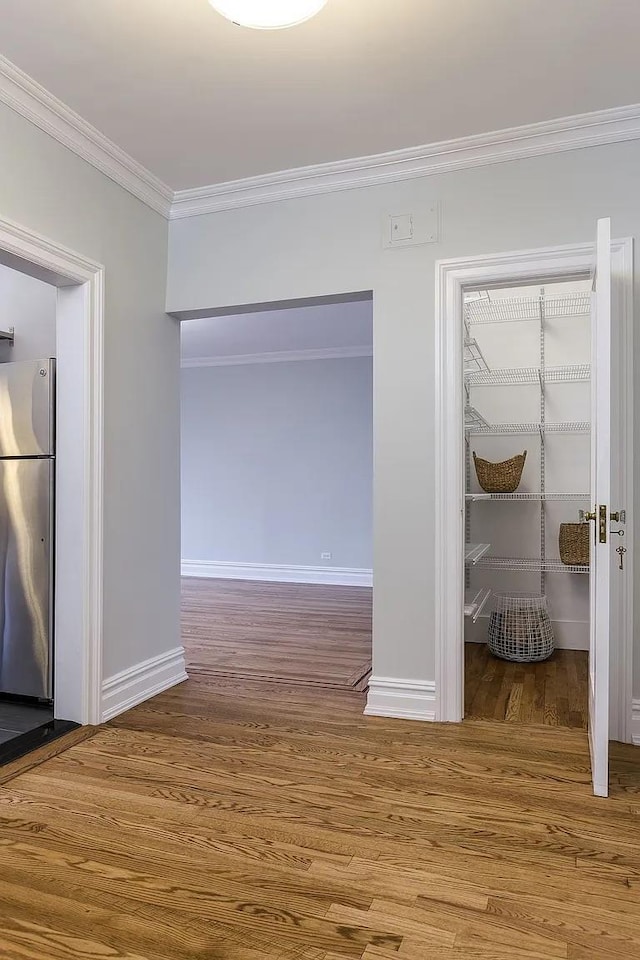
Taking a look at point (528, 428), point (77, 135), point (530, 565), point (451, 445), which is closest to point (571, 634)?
point (530, 565)

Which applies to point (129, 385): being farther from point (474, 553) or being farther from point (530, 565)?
point (530, 565)

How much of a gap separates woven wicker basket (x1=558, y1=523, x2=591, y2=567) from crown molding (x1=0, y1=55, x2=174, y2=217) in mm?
3178

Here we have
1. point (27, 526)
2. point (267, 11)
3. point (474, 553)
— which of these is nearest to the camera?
point (267, 11)

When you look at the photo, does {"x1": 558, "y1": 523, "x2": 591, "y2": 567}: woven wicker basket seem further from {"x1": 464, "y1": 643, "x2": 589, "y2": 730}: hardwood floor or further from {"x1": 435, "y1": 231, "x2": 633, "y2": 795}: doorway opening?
{"x1": 435, "y1": 231, "x2": 633, "y2": 795}: doorway opening

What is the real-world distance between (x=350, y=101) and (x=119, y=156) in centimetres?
114

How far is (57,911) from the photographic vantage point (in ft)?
5.61

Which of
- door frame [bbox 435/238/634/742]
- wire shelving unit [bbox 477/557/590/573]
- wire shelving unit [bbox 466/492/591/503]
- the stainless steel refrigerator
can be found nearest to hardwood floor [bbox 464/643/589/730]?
door frame [bbox 435/238/634/742]

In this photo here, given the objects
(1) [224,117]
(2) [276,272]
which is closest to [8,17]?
(1) [224,117]

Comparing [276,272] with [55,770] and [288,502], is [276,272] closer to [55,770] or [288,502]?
[55,770]

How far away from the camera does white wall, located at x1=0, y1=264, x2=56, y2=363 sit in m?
3.73

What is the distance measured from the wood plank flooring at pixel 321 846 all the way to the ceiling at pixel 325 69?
265 cm

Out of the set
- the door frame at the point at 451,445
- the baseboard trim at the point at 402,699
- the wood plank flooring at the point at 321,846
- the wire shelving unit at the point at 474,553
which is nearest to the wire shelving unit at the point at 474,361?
the door frame at the point at 451,445

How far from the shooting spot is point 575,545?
438 centimetres

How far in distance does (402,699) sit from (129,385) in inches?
80.2
